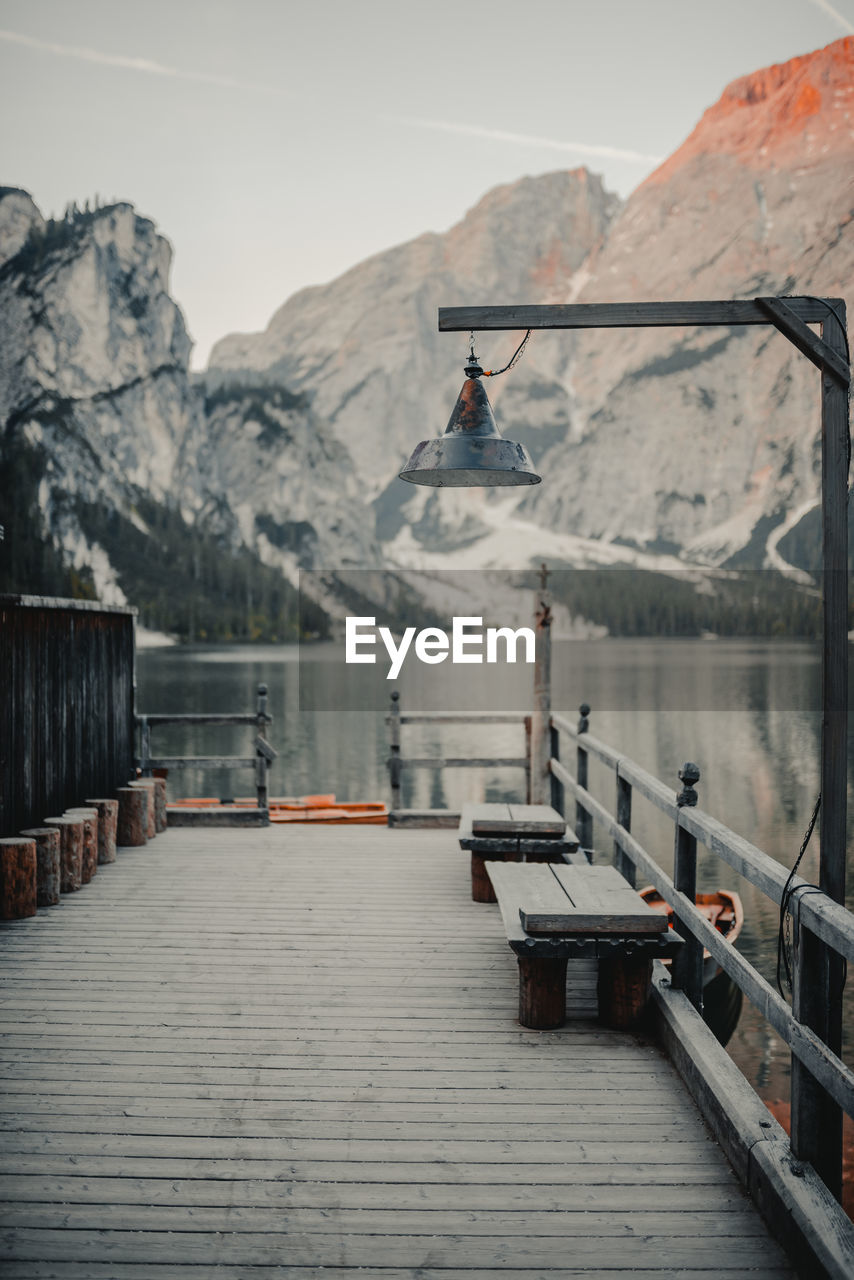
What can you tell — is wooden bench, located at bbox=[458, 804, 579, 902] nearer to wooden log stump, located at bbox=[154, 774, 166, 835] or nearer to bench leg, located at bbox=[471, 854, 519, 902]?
bench leg, located at bbox=[471, 854, 519, 902]

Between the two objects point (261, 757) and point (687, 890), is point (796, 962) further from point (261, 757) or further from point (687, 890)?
point (261, 757)

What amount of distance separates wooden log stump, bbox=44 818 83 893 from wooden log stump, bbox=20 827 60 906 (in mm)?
262

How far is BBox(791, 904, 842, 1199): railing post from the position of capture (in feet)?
10.4

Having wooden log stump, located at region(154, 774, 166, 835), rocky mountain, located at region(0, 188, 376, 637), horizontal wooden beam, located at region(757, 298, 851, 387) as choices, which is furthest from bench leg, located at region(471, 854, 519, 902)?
rocky mountain, located at region(0, 188, 376, 637)

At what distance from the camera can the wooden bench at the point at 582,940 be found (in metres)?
4.53

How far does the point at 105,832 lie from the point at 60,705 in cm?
108

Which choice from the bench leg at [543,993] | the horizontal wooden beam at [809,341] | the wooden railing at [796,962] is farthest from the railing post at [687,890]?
the horizontal wooden beam at [809,341]

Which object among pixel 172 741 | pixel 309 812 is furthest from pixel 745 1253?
pixel 172 741

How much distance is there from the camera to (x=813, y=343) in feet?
13.3

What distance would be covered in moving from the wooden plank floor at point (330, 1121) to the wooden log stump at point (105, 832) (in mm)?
1684

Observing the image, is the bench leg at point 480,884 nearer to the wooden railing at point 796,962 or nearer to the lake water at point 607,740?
the wooden railing at point 796,962

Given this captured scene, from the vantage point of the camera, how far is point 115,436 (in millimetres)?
167750

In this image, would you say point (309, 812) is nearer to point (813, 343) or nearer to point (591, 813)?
point (591, 813)

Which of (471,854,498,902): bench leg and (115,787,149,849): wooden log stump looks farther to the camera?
(115,787,149,849): wooden log stump
